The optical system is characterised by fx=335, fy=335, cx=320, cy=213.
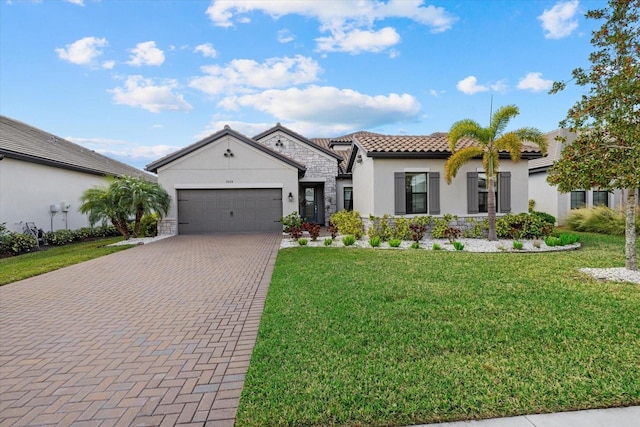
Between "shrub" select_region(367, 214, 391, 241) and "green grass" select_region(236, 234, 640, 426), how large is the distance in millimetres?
5932

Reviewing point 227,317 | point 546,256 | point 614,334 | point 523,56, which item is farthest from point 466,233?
point 227,317

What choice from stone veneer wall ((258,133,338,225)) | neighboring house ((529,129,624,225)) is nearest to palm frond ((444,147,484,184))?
neighboring house ((529,129,624,225))

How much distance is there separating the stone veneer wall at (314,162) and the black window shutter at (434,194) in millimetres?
8540

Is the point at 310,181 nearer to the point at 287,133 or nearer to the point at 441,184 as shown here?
the point at 287,133

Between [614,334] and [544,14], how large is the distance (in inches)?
463

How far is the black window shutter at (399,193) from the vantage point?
13344mm

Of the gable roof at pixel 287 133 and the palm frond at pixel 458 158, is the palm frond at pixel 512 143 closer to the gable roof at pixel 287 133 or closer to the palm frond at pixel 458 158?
the palm frond at pixel 458 158

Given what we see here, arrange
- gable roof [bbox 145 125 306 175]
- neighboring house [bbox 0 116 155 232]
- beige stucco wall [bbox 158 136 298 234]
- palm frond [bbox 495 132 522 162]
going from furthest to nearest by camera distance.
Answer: beige stucco wall [bbox 158 136 298 234] < gable roof [bbox 145 125 306 175] < neighboring house [bbox 0 116 155 232] < palm frond [bbox 495 132 522 162]

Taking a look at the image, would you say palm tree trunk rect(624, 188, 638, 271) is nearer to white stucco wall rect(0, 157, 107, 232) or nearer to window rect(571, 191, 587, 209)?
window rect(571, 191, 587, 209)

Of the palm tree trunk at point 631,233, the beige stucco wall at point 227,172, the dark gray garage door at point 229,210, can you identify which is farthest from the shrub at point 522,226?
the dark gray garage door at point 229,210

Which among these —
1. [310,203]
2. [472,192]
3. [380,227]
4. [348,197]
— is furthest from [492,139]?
[310,203]

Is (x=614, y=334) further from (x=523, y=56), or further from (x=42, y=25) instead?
(x=42, y=25)

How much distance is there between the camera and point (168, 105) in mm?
21969

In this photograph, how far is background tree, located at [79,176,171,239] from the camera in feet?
45.6
